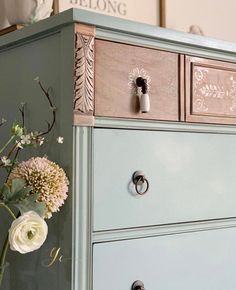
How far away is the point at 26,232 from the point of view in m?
0.88

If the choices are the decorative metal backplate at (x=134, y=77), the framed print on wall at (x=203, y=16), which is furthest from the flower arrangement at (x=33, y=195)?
the framed print on wall at (x=203, y=16)

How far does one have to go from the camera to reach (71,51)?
102cm

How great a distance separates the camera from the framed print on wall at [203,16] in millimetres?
1819

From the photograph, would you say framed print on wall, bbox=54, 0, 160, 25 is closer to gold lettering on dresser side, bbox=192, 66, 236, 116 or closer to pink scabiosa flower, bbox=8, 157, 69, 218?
gold lettering on dresser side, bbox=192, 66, 236, 116

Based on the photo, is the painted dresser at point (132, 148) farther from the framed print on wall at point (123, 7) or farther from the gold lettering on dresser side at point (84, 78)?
the framed print on wall at point (123, 7)

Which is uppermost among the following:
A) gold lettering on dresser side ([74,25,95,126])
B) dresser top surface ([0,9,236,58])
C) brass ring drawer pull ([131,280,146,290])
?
dresser top surface ([0,9,236,58])

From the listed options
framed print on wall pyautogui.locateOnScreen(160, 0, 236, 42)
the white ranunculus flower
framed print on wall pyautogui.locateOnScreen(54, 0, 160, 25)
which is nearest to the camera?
the white ranunculus flower

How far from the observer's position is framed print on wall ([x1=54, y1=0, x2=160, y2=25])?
5.06ft

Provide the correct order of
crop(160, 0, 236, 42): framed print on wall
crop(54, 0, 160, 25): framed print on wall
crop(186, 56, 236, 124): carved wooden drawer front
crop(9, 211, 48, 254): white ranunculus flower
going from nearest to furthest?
crop(9, 211, 48, 254): white ranunculus flower < crop(186, 56, 236, 124): carved wooden drawer front < crop(54, 0, 160, 25): framed print on wall < crop(160, 0, 236, 42): framed print on wall

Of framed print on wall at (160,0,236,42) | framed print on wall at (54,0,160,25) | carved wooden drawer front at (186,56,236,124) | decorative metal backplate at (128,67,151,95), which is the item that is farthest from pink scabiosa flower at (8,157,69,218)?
framed print on wall at (160,0,236,42)

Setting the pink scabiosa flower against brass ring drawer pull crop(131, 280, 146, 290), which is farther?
brass ring drawer pull crop(131, 280, 146, 290)

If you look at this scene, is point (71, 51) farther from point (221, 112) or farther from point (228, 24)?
point (228, 24)

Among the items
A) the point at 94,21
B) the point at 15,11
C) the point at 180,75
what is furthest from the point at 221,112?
the point at 15,11

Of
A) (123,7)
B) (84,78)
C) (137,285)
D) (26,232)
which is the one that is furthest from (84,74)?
(123,7)
